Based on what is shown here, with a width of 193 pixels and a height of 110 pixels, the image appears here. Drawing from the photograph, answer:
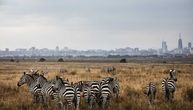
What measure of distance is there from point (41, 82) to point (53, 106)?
5.41 ft

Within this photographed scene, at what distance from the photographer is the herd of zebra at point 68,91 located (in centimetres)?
1588

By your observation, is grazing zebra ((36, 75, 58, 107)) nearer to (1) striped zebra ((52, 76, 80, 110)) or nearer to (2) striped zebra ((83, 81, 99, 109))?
(1) striped zebra ((52, 76, 80, 110))

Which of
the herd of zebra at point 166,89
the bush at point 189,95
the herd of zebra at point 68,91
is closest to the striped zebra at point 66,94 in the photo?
the herd of zebra at point 68,91

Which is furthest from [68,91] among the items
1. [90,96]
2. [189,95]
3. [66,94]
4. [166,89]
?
[189,95]

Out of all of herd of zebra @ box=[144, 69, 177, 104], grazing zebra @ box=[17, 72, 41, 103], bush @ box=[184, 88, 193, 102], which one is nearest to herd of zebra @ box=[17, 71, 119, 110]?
grazing zebra @ box=[17, 72, 41, 103]

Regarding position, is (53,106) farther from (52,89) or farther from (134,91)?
(134,91)

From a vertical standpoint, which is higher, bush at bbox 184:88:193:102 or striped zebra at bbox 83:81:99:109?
striped zebra at bbox 83:81:99:109

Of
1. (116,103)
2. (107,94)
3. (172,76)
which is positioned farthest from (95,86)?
(172,76)

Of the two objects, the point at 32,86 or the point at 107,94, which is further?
the point at 32,86

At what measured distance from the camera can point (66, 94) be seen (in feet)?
51.3

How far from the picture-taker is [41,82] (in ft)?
61.4

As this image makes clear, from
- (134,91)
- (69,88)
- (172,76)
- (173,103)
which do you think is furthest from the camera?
(134,91)

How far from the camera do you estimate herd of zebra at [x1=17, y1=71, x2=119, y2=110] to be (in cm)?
1588

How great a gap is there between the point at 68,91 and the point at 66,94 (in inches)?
6.5
